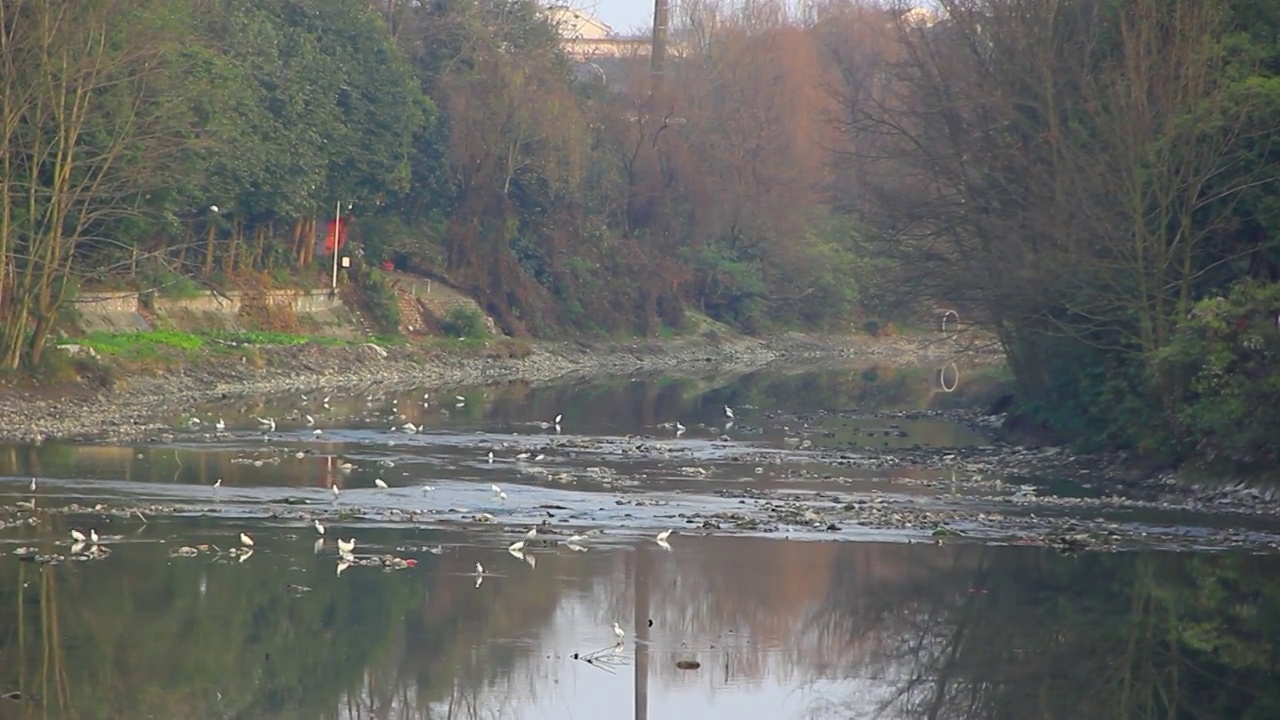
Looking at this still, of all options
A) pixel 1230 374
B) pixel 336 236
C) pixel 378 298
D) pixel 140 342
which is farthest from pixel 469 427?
pixel 336 236

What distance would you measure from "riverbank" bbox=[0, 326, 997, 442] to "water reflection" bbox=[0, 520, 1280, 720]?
1593 cm

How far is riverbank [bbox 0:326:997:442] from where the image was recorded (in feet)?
116

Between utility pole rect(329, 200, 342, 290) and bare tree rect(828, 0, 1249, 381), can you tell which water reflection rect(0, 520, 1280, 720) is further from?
utility pole rect(329, 200, 342, 290)

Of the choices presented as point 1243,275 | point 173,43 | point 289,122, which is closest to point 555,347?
point 289,122

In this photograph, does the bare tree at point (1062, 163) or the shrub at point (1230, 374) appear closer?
the shrub at point (1230, 374)

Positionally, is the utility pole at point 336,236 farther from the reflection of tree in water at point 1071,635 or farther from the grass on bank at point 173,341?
the reflection of tree in water at point 1071,635

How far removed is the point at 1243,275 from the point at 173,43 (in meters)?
25.7

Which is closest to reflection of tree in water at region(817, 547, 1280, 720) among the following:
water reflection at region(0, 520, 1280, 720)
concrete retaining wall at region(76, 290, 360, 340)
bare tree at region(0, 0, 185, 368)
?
water reflection at region(0, 520, 1280, 720)

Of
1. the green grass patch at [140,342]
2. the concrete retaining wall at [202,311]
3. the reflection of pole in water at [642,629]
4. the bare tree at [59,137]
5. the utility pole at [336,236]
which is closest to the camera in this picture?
the reflection of pole in water at [642,629]

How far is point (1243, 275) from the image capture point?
103ft

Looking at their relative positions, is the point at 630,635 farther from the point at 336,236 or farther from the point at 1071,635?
Answer: the point at 336,236

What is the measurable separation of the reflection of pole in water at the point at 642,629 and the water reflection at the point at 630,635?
0.10 feet

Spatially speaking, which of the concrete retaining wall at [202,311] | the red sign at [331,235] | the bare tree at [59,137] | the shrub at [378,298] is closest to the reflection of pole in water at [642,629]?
the bare tree at [59,137]

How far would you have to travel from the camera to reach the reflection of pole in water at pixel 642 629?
13750 millimetres
